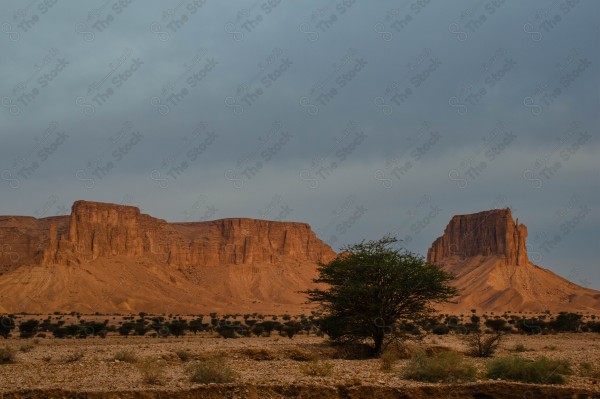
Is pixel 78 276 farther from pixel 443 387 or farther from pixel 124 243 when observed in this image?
pixel 443 387

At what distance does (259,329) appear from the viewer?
47.5 m

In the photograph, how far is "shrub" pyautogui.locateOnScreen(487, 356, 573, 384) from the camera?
54.6ft

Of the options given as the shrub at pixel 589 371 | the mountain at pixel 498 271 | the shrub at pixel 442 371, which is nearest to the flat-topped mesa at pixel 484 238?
the mountain at pixel 498 271

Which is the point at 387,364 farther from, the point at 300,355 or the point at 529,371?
the point at 300,355

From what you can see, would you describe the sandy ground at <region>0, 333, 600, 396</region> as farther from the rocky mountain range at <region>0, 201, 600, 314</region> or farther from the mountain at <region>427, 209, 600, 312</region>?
the mountain at <region>427, 209, 600, 312</region>

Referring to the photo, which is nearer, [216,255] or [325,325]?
[325,325]

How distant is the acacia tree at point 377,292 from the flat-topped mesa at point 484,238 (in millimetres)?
130617

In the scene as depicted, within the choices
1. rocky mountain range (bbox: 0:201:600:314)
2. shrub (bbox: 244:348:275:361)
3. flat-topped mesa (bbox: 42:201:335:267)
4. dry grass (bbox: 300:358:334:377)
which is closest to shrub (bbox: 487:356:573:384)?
dry grass (bbox: 300:358:334:377)

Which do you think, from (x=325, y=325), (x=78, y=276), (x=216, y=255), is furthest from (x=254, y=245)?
(x=325, y=325)

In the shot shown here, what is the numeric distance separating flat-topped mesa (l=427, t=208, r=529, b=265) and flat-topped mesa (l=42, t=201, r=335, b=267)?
32474 mm

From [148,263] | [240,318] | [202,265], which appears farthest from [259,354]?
[202,265]

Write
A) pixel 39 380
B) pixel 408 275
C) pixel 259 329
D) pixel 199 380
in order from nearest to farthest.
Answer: pixel 199 380, pixel 39 380, pixel 408 275, pixel 259 329

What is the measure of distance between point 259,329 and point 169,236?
351 ft

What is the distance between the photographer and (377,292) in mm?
28250
